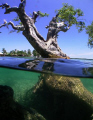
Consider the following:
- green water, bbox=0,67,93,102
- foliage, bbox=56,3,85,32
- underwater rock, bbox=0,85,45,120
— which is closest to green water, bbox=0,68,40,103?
Result: green water, bbox=0,67,93,102

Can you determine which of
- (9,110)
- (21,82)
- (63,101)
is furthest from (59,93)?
(21,82)

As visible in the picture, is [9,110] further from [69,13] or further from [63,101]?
[69,13]

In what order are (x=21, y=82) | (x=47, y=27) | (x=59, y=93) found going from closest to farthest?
(x=59, y=93), (x=47, y=27), (x=21, y=82)

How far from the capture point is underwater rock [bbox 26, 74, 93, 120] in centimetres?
680

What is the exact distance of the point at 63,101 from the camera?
23.5 ft

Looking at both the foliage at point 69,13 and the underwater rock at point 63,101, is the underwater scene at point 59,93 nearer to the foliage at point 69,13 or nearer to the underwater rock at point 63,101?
the underwater rock at point 63,101

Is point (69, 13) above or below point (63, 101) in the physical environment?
above

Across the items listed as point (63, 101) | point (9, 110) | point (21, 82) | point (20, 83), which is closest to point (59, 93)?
point (63, 101)

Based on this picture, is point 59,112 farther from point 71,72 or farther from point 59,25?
point 59,25

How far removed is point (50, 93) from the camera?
788 centimetres

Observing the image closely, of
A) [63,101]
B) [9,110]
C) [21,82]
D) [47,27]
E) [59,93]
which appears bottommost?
[21,82]

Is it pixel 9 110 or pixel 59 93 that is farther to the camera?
pixel 59 93

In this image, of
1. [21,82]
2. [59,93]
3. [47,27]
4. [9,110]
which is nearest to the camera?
[9,110]

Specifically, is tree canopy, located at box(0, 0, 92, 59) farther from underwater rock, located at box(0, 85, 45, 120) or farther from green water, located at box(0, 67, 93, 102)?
underwater rock, located at box(0, 85, 45, 120)
